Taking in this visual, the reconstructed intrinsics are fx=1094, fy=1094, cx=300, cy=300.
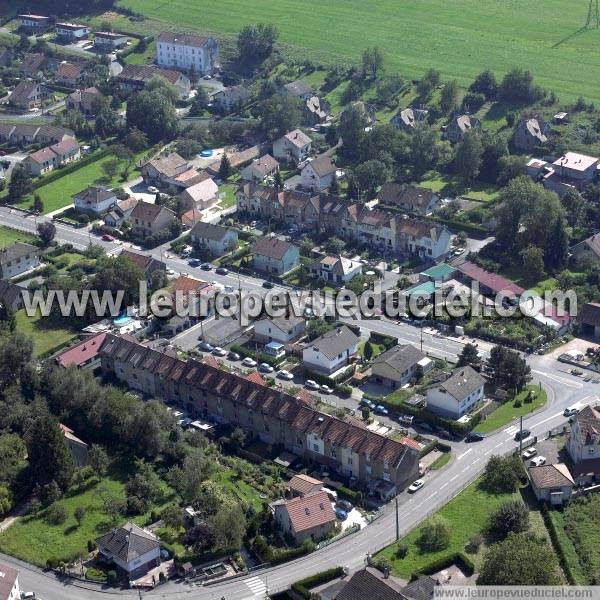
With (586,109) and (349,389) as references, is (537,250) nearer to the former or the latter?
(349,389)

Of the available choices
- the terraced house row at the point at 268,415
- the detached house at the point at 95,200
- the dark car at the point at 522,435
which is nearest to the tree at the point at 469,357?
the dark car at the point at 522,435

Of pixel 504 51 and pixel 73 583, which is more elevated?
pixel 504 51

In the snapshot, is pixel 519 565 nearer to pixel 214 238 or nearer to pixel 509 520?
pixel 509 520

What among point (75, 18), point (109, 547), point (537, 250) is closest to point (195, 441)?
point (109, 547)

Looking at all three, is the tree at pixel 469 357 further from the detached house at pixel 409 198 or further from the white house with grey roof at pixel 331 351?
the detached house at pixel 409 198

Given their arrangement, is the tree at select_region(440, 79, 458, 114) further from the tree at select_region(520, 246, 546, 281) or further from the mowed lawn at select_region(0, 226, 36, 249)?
the mowed lawn at select_region(0, 226, 36, 249)

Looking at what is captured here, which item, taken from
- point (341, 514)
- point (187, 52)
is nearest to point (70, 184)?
point (187, 52)

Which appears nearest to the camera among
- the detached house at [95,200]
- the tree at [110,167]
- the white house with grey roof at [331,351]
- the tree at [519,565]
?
the tree at [519,565]

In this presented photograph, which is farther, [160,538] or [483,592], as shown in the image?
[160,538]
